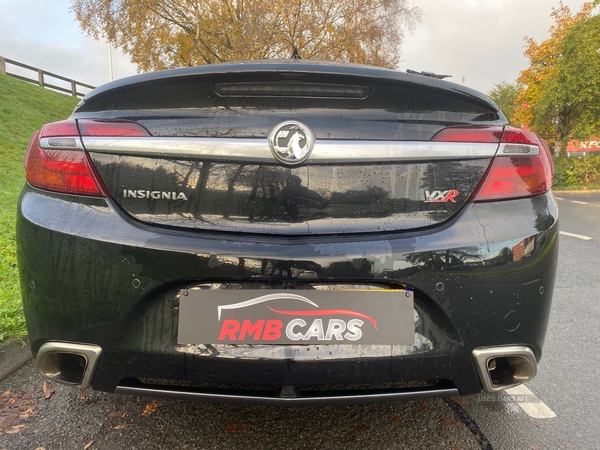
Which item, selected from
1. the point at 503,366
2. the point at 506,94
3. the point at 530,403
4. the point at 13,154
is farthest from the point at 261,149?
the point at 506,94

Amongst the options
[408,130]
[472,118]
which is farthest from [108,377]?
[472,118]

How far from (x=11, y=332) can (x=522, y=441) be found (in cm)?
266

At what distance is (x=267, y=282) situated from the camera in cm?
134

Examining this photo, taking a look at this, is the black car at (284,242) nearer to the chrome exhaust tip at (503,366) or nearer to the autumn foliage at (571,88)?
the chrome exhaust tip at (503,366)

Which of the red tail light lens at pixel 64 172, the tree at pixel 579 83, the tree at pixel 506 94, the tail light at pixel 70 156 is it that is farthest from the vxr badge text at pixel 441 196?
the tree at pixel 506 94

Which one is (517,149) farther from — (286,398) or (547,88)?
(547,88)

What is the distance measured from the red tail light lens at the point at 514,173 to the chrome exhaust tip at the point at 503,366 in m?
0.48

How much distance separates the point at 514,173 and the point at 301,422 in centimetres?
127

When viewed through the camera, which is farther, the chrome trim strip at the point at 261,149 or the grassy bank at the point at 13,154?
the grassy bank at the point at 13,154

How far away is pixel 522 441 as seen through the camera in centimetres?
177

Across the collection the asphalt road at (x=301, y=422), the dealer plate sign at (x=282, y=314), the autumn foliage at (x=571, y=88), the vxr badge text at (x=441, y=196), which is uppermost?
the autumn foliage at (x=571, y=88)

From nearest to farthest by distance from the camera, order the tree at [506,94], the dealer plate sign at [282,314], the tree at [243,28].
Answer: the dealer plate sign at [282,314] → the tree at [243,28] → the tree at [506,94]

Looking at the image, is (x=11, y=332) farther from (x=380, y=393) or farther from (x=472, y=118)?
(x=472, y=118)

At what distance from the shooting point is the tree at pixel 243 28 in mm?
16000
